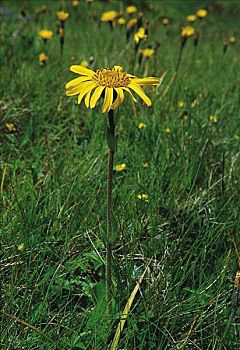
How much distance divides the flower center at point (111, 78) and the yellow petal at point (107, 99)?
3 cm

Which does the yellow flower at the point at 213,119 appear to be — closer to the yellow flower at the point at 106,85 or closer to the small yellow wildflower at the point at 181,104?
the small yellow wildflower at the point at 181,104

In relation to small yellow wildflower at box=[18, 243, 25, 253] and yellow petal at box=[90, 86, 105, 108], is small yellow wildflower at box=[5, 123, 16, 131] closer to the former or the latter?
small yellow wildflower at box=[18, 243, 25, 253]

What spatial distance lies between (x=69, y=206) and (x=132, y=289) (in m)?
0.47

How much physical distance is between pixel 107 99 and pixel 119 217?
65 centimetres

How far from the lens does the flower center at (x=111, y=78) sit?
4.71 ft

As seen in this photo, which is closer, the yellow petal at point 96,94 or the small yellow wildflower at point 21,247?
the yellow petal at point 96,94

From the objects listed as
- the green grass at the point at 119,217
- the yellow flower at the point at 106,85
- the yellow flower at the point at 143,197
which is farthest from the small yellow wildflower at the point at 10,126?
the yellow flower at the point at 106,85

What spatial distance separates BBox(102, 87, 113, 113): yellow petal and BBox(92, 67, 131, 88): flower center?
3 centimetres

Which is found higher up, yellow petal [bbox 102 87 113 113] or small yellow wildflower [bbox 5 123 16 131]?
yellow petal [bbox 102 87 113 113]

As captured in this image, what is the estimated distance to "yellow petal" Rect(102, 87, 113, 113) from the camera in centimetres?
133

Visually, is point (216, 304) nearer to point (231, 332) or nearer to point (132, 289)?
point (231, 332)

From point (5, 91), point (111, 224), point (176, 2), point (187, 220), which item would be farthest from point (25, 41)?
point (176, 2)

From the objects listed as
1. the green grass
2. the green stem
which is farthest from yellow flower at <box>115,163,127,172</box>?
the green stem

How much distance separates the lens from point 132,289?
1666 mm
